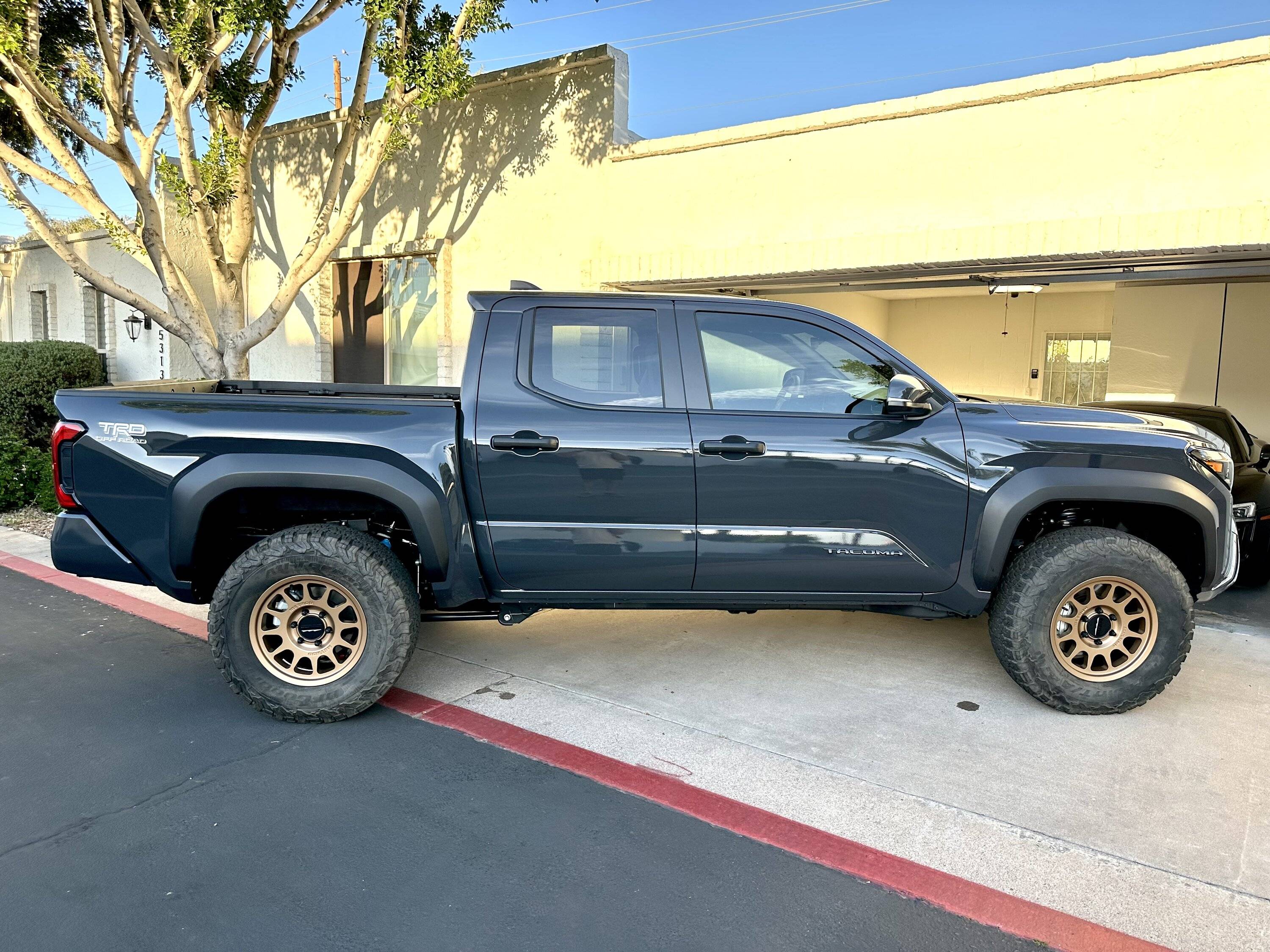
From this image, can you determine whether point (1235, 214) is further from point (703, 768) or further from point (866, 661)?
point (703, 768)

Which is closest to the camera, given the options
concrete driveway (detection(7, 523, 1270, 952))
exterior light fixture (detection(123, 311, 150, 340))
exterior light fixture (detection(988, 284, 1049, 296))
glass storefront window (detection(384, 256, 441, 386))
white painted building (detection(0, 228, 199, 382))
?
concrete driveway (detection(7, 523, 1270, 952))

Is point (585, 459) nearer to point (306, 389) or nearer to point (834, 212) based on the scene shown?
point (306, 389)

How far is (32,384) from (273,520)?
9.29m

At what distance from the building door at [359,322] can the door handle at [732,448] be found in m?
9.60

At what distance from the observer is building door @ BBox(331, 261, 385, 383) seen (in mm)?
12758

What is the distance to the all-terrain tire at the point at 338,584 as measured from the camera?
4.09 metres

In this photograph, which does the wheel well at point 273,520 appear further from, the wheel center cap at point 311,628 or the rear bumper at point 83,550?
the wheel center cap at point 311,628

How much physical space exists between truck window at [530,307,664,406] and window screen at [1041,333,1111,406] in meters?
13.5

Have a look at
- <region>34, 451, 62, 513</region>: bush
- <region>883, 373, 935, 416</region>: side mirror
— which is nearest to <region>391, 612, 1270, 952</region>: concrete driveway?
<region>883, 373, 935, 416</region>: side mirror

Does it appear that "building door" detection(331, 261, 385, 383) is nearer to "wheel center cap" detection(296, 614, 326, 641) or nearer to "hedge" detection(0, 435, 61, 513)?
"hedge" detection(0, 435, 61, 513)

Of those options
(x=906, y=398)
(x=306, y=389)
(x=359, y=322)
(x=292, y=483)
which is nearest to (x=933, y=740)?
(x=906, y=398)

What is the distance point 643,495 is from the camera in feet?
13.7

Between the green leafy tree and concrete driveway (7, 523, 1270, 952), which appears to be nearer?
concrete driveway (7, 523, 1270, 952)

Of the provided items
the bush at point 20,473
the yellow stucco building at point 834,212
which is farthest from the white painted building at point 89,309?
the bush at point 20,473
